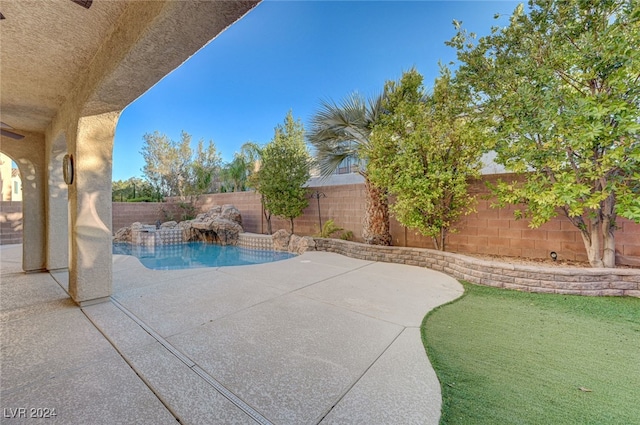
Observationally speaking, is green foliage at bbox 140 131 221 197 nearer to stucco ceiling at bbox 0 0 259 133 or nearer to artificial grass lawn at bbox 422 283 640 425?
stucco ceiling at bbox 0 0 259 133

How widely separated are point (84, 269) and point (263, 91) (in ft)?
49.8

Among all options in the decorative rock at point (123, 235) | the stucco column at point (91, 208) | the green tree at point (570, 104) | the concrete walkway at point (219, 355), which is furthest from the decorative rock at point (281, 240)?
the decorative rock at point (123, 235)

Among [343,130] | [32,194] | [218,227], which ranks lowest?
[218,227]

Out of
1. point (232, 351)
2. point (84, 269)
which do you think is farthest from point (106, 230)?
point (232, 351)

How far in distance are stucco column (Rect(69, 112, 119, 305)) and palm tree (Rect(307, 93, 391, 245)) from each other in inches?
184

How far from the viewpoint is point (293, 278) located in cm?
490

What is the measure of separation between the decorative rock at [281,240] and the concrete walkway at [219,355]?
5610 mm

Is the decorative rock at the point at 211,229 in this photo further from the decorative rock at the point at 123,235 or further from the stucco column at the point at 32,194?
the stucco column at the point at 32,194

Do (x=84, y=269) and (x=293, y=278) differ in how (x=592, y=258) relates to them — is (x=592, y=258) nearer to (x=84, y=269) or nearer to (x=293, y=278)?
(x=293, y=278)

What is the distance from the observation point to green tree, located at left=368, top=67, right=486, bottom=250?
17.3 ft

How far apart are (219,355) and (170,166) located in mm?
18129

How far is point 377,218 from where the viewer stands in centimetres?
702

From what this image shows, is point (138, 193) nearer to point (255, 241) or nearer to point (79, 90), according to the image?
point (255, 241)

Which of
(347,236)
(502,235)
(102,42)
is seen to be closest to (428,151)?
(502,235)
